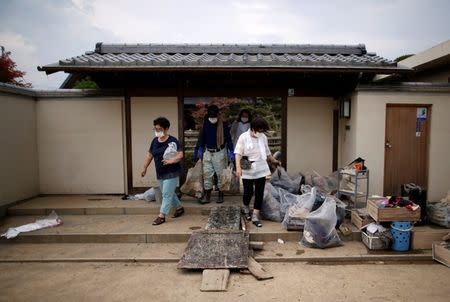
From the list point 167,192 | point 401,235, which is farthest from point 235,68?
point 401,235

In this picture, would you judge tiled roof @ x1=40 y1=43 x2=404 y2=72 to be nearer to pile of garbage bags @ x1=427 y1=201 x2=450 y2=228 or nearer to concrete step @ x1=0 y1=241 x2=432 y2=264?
pile of garbage bags @ x1=427 y1=201 x2=450 y2=228

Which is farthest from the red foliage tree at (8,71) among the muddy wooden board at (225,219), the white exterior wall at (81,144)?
the muddy wooden board at (225,219)

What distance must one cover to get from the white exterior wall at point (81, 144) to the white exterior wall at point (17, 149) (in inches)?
8.4

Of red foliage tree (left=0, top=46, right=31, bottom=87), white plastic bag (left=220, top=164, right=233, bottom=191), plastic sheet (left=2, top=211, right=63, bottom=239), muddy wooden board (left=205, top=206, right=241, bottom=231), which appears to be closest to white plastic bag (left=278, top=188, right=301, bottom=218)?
muddy wooden board (left=205, top=206, right=241, bottom=231)

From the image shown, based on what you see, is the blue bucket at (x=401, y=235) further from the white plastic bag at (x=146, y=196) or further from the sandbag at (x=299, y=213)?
the white plastic bag at (x=146, y=196)

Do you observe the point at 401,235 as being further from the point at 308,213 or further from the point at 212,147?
the point at 212,147

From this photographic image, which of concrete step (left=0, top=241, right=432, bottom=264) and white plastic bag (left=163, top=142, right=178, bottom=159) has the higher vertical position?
white plastic bag (left=163, top=142, right=178, bottom=159)

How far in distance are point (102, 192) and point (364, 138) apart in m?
6.41

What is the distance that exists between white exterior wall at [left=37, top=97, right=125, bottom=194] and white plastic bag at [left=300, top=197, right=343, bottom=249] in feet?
15.6

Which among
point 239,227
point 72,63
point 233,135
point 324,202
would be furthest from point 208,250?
point 72,63

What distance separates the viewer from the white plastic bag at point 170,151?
18.7ft

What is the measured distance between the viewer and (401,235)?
15.8ft

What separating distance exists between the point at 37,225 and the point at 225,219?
3568 mm

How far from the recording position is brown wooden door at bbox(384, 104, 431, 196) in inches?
270
